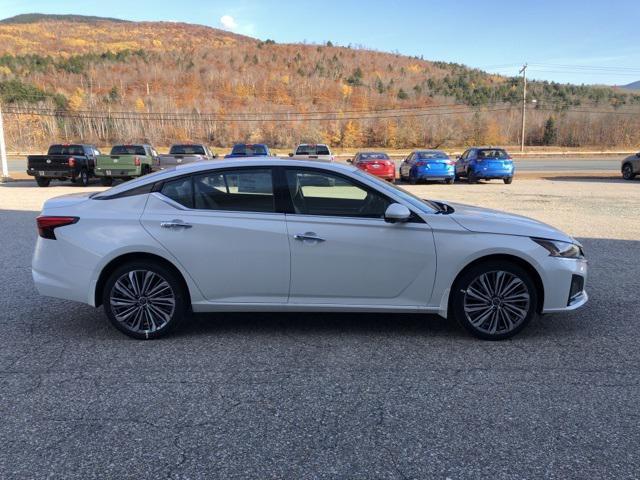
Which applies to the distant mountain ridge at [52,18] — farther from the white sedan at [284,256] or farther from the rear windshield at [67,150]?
the white sedan at [284,256]

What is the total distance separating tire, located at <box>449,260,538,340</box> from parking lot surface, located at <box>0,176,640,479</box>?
0.18 meters

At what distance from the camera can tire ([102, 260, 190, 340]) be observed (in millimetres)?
4641

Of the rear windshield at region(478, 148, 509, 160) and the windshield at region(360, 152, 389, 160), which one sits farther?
the windshield at region(360, 152, 389, 160)

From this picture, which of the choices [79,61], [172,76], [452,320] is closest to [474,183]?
[452,320]

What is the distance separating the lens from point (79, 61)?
110125mm

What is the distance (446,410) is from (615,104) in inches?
4383

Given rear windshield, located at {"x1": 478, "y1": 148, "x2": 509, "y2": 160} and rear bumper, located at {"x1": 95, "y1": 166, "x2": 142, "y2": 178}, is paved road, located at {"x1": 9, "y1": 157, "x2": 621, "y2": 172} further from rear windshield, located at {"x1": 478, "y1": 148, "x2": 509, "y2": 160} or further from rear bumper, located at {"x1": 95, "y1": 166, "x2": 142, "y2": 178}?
rear bumper, located at {"x1": 95, "y1": 166, "x2": 142, "y2": 178}

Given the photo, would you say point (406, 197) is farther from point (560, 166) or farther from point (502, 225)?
point (560, 166)

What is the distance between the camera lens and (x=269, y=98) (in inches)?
3930

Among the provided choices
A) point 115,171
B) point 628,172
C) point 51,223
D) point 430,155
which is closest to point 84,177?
point 115,171

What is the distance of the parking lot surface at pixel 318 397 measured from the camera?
2.89 meters

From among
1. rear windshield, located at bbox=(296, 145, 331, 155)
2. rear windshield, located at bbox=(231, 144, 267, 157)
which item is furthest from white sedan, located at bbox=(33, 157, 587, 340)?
rear windshield, located at bbox=(296, 145, 331, 155)

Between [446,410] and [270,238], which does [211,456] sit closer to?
[446,410]

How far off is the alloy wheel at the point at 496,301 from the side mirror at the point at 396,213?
2.77 feet
